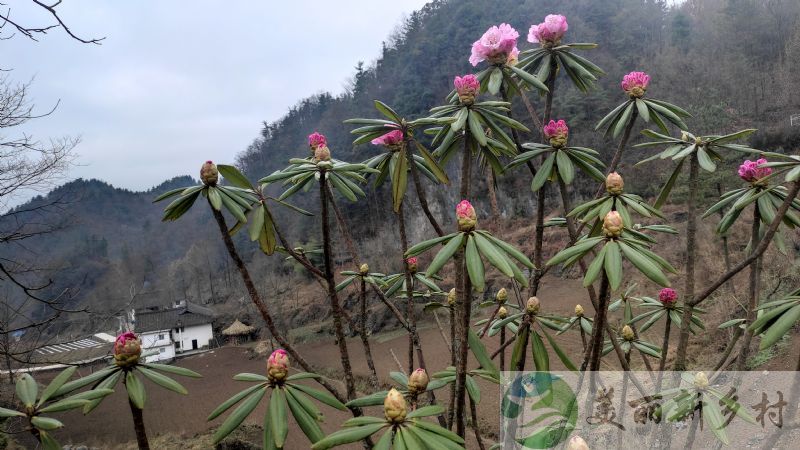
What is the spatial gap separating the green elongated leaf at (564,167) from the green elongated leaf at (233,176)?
2.97ft

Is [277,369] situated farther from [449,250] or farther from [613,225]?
[613,225]

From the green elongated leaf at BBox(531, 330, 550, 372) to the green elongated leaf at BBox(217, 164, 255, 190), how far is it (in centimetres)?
91

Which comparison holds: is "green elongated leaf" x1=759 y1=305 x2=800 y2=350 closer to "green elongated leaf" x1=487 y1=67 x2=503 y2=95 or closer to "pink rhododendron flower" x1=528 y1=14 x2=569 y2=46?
"green elongated leaf" x1=487 y1=67 x2=503 y2=95

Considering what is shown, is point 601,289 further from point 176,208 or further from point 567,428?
point 176,208

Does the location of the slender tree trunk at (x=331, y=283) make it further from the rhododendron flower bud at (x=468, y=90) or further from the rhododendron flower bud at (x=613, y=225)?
the rhododendron flower bud at (x=613, y=225)

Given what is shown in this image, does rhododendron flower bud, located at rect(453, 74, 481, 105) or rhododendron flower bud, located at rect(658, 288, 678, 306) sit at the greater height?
rhododendron flower bud, located at rect(453, 74, 481, 105)

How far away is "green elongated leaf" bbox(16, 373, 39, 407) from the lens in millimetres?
844

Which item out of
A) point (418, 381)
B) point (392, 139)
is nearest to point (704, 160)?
point (392, 139)

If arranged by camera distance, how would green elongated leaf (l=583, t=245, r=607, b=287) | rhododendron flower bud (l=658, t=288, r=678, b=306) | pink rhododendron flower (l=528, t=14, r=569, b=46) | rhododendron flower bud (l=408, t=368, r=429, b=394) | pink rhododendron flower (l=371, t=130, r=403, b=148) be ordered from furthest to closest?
rhododendron flower bud (l=658, t=288, r=678, b=306), pink rhododendron flower (l=528, t=14, r=569, b=46), pink rhododendron flower (l=371, t=130, r=403, b=148), rhododendron flower bud (l=408, t=368, r=429, b=394), green elongated leaf (l=583, t=245, r=607, b=287)

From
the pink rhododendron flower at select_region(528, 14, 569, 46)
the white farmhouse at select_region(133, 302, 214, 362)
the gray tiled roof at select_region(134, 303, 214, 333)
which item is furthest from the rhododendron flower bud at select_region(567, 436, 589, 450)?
the gray tiled roof at select_region(134, 303, 214, 333)

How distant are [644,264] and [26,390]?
4.37 ft

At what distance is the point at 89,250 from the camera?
4138 centimetres

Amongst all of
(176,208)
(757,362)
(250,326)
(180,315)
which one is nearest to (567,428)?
(176,208)

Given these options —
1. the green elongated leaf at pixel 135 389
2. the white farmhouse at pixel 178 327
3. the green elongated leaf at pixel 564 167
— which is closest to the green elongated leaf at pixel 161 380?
the green elongated leaf at pixel 135 389
